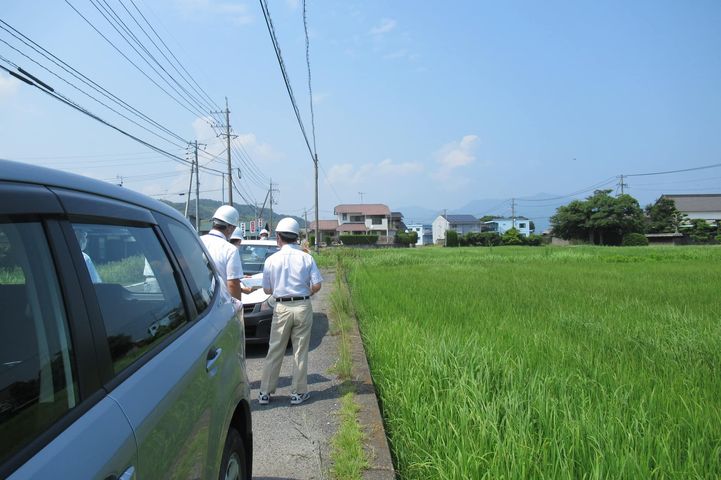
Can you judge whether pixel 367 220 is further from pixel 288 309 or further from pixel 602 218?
pixel 288 309

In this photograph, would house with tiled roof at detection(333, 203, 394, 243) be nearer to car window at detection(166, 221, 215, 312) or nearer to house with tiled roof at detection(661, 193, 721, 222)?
house with tiled roof at detection(661, 193, 721, 222)

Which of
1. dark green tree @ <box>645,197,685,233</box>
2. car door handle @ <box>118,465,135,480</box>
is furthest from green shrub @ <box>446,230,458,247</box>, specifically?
car door handle @ <box>118,465,135,480</box>

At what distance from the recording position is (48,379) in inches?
42.1

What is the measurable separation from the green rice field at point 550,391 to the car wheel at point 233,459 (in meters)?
1.00

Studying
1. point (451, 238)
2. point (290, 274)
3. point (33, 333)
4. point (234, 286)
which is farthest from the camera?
point (451, 238)

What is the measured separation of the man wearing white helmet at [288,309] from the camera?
4.35m

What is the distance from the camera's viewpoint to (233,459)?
7.22 feet

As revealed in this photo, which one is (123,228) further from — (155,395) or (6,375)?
(6,375)

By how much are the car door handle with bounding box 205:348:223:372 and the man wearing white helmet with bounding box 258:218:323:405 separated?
2.17 m

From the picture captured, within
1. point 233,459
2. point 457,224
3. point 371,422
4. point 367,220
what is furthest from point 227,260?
point 457,224

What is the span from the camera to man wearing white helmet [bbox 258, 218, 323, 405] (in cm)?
435

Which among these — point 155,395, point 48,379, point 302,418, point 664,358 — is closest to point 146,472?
point 155,395

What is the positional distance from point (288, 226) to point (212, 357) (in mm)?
2527

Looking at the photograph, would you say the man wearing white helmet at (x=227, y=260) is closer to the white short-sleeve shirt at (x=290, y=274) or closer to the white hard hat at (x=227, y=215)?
the white hard hat at (x=227, y=215)
